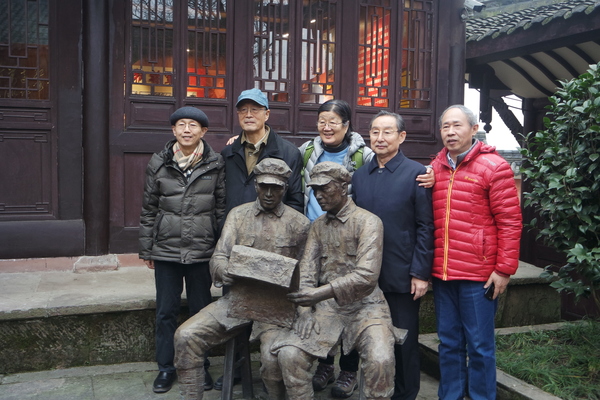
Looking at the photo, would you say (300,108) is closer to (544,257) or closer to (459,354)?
(459,354)

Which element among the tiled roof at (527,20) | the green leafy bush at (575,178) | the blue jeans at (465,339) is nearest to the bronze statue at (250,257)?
the blue jeans at (465,339)

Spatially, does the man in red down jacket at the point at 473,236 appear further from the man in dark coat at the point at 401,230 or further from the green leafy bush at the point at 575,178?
the green leafy bush at the point at 575,178

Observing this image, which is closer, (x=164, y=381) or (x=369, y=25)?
(x=164, y=381)

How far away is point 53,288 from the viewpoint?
5.29m

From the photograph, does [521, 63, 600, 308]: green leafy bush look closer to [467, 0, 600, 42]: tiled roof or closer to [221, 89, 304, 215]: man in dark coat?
[221, 89, 304, 215]: man in dark coat

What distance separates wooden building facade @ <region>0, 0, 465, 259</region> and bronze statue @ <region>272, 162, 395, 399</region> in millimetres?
3165

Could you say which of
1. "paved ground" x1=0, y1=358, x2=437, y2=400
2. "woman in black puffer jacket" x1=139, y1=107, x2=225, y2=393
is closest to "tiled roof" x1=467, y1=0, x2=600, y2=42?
"paved ground" x1=0, y1=358, x2=437, y2=400

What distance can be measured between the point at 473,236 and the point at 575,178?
1.06 metres

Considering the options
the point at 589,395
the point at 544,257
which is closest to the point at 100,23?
the point at 589,395

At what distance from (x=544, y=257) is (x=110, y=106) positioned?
7.50 metres

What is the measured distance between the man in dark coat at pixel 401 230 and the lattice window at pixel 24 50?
13.2 ft

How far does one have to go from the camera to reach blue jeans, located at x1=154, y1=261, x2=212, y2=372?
14.8 feet

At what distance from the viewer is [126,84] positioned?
6.48 meters

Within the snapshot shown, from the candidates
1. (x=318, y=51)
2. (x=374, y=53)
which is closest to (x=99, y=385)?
(x=318, y=51)
